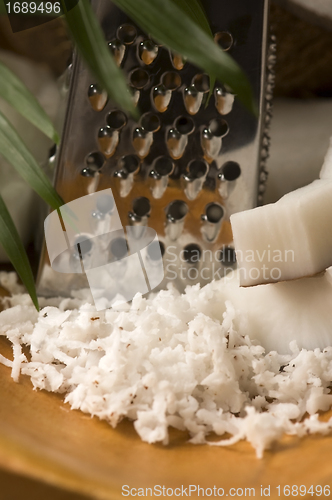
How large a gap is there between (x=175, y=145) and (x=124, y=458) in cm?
40

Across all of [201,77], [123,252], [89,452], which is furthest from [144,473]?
[201,77]

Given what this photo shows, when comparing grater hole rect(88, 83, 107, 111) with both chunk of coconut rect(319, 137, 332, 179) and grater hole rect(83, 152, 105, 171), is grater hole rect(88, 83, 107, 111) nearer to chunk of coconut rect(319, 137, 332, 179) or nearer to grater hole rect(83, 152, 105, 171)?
grater hole rect(83, 152, 105, 171)

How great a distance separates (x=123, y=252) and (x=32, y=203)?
0.20 metres

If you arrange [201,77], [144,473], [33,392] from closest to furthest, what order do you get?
[144,473] → [33,392] → [201,77]

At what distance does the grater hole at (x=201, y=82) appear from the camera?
0.59 metres

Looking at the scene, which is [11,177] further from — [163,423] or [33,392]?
[163,423]

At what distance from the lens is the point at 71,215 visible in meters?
0.62

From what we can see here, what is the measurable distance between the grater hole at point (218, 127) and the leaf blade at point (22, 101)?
0.25 m

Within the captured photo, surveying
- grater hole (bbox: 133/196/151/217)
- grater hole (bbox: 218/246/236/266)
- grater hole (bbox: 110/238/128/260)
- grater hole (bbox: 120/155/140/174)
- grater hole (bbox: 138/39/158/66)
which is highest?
grater hole (bbox: 138/39/158/66)

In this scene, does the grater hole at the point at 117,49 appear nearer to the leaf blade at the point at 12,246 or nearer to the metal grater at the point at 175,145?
the metal grater at the point at 175,145

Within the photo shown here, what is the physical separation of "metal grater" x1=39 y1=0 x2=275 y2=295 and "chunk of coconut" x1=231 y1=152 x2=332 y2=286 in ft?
0.49

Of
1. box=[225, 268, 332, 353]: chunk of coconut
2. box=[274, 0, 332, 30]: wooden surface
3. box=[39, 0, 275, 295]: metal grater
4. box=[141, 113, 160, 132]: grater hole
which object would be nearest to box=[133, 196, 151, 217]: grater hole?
box=[39, 0, 275, 295]: metal grater

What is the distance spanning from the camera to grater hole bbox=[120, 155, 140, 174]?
25.2 inches

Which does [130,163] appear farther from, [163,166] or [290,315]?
[290,315]
